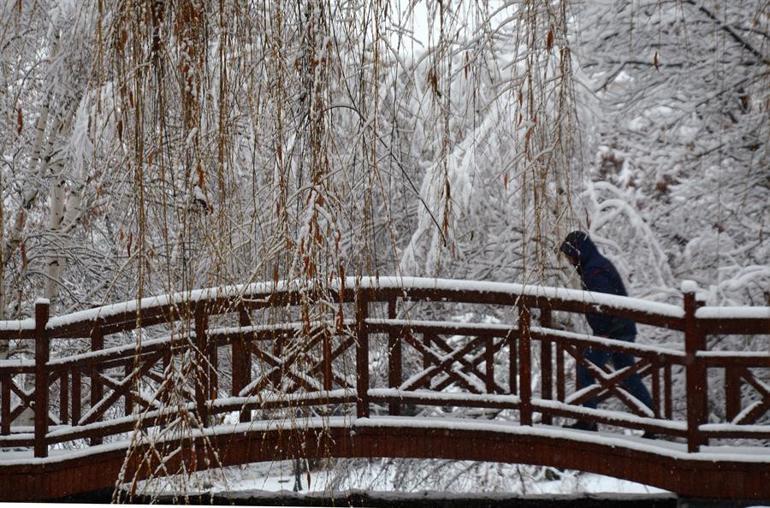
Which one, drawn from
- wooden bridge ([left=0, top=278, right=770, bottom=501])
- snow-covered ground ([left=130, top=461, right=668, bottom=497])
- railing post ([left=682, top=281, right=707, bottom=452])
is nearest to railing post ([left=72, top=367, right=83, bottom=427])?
wooden bridge ([left=0, top=278, right=770, bottom=501])

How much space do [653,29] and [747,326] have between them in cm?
218

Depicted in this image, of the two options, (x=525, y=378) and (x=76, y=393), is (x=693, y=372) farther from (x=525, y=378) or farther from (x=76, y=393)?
(x=76, y=393)

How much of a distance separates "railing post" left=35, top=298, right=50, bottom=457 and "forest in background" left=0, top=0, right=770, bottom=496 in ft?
0.79

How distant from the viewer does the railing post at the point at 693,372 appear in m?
3.22

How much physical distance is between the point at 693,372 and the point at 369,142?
7.39 feet

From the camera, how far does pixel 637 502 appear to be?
3.85 m

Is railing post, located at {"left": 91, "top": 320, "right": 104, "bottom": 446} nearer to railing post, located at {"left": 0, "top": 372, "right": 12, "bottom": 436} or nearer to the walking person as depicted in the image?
railing post, located at {"left": 0, "top": 372, "right": 12, "bottom": 436}

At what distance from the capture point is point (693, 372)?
3238 millimetres

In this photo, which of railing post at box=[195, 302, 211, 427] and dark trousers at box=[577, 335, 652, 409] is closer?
railing post at box=[195, 302, 211, 427]

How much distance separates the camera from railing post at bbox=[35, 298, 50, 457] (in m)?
3.40

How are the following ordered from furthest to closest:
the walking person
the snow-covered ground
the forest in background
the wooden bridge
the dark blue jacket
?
the snow-covered ground, the walking person, the dark blue jacket, the wooden bridge, the forest in background

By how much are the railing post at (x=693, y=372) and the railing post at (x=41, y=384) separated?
90.3 inches

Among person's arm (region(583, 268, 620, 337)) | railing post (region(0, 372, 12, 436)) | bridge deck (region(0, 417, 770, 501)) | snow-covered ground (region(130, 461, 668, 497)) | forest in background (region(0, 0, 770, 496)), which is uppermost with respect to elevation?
forest in background (region(0, 0, 770, 496))

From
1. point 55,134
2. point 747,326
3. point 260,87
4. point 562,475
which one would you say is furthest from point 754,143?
point 260,87
